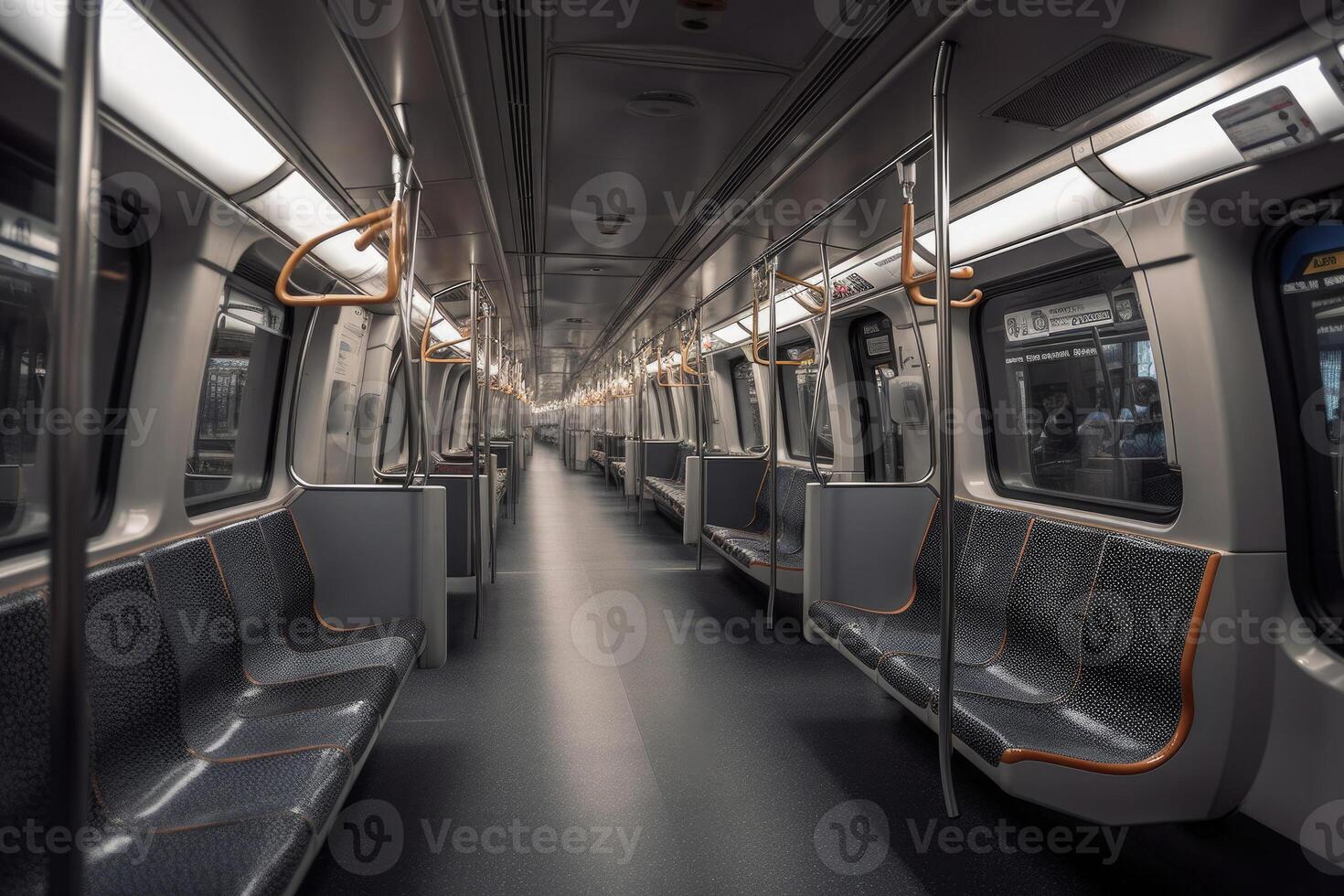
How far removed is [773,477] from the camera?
4.86 m

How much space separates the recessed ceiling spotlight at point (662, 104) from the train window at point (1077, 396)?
7.14 ft

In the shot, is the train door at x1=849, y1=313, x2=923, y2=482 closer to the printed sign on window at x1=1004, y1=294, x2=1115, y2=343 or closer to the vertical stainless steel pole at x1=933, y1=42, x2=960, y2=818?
the printed sign on window at x1=1004, y1=294, x2=1115, y2=343

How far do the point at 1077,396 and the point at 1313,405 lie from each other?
1.31 m

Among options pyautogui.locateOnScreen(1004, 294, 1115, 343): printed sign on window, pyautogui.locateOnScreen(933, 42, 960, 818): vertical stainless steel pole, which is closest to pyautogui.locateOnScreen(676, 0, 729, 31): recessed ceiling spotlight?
pyautogui.locateOnScreen(933, 42, 960, 818): vertical stainless steel pole

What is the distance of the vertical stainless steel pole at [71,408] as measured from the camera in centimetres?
98

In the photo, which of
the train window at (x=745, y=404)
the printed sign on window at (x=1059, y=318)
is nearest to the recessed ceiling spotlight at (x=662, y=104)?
the printed sign on window at (x=1059, y=318)

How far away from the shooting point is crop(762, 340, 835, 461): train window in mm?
8281

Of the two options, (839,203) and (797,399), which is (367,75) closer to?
(839,203)

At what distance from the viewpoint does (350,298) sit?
2.56 meters

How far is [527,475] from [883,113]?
1812 cm

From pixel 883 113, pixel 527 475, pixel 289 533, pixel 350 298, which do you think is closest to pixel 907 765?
pixel 883 113

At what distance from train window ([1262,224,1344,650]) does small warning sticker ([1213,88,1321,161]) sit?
0.49 meters

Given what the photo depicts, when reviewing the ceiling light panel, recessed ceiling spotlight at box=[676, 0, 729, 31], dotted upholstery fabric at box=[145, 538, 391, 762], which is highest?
recessed ceiling spotlight at box=[676, 0, 729, 31]

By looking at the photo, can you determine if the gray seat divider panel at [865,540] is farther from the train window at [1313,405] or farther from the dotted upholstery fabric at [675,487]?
the dotted upholstery fabric at [675,487]
